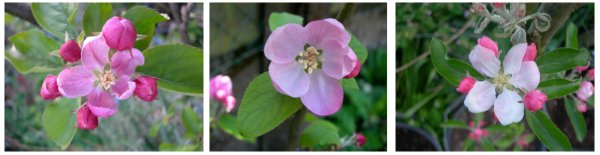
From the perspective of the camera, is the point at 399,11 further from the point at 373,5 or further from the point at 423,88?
the point at 373,5

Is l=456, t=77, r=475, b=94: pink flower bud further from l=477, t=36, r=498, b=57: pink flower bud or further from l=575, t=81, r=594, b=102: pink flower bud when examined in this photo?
l=575, t=81, r=594, b=102: pink flower bud

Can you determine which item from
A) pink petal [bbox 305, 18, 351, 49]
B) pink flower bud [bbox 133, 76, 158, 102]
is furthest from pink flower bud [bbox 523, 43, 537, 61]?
pink flower bud [bbox 133, 76, 158, 102]

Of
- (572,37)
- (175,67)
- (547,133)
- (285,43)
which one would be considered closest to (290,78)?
(285,43)

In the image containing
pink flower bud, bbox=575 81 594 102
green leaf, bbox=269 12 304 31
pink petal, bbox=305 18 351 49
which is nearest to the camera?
pink petal, bbox=305 18 351 49

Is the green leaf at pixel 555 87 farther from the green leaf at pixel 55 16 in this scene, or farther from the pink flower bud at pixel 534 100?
the green leaf at pixel 55 16

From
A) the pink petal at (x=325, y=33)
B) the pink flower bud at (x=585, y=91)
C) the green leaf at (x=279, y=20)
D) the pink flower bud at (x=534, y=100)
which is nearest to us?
the pink petal at (x=325, y=33)

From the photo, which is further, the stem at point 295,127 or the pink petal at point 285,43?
the stem at point 295,127

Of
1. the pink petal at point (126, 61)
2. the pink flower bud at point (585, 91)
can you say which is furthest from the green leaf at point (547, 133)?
the pink petal at point (126, 61)
